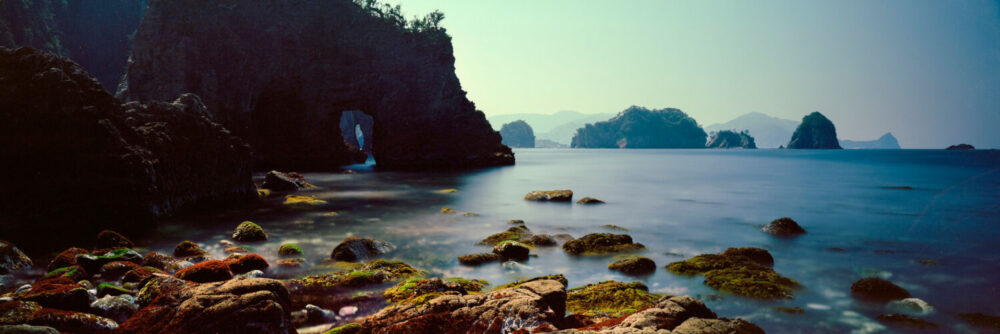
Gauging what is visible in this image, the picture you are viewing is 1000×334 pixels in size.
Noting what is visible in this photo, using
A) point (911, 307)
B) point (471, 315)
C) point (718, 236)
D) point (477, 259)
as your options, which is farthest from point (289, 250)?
point (718, 236)

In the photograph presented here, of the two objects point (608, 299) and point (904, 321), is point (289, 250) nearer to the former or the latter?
point (608, 299)

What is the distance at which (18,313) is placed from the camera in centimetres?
519

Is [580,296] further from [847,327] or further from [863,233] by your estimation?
[863,233]

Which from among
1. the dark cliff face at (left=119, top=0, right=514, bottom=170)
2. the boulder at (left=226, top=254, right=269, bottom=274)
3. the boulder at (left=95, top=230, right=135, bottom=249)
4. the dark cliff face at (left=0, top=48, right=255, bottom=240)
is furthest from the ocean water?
the dark cliff face at (left=119, top=0, right=514, bottom=170)

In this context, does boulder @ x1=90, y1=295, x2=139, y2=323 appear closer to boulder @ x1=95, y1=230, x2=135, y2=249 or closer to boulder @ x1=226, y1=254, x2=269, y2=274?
boulder @ x1=226, y1=254, x2=269, y2=274

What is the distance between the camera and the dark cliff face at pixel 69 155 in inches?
430

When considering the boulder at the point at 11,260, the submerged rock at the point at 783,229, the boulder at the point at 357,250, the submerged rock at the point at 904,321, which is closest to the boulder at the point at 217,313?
the boulder at the point at 357,250

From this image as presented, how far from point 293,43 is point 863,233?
5466 cm

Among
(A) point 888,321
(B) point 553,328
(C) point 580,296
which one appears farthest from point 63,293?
(A) point 888,321

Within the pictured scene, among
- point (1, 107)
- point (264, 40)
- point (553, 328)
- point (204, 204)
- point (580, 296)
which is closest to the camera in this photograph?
point (553, 328)

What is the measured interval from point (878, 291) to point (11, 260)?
1706cm

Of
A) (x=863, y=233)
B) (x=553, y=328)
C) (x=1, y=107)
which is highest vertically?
(x=1, y=107)

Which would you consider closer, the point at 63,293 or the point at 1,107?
the point at 63,293

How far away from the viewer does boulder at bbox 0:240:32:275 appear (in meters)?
8.40
